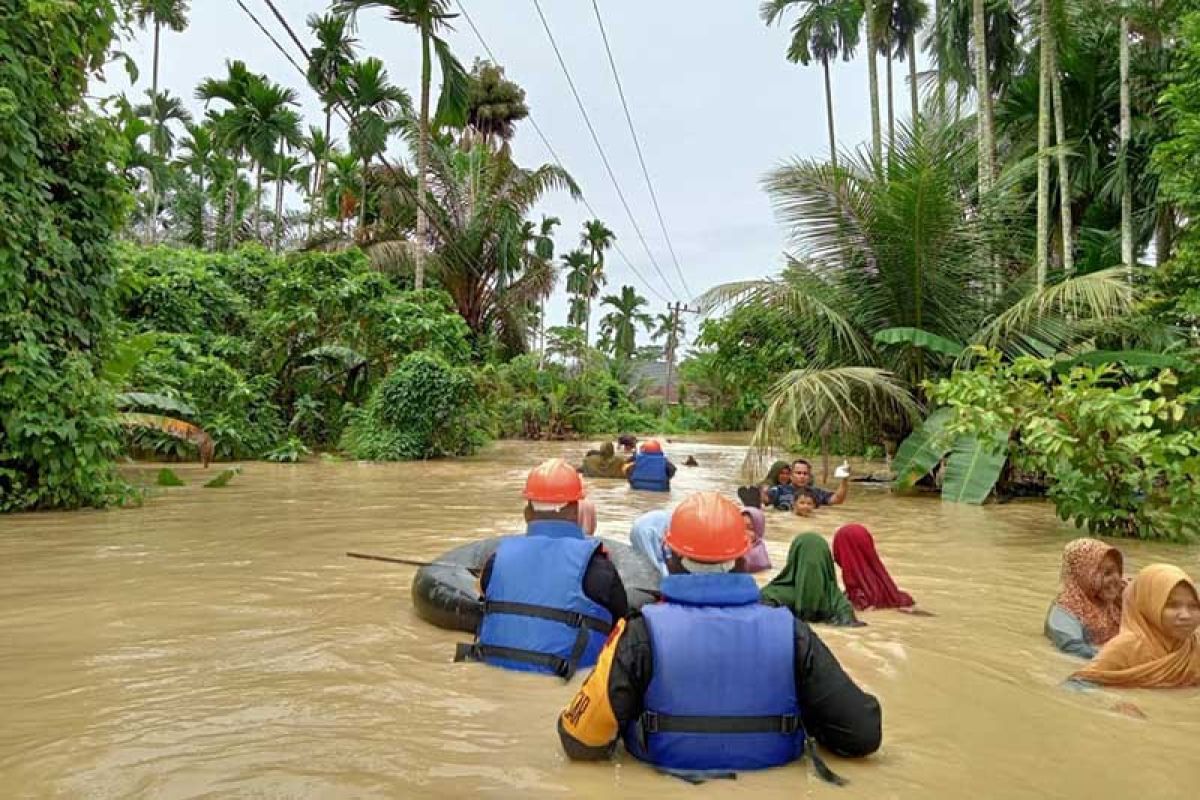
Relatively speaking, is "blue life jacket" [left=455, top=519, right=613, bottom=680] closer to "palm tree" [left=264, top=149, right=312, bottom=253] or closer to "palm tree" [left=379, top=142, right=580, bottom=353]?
"palm tree" [left=379, top=142, right=580, bottom=353]

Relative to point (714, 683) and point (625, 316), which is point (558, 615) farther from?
point (625, 316)

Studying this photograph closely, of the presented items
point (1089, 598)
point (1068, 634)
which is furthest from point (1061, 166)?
point (1068, 634)

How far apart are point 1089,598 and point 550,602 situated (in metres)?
3.13

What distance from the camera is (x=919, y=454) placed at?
515 inches

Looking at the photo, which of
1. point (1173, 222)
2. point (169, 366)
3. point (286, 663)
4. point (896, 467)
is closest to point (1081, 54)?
point (1173, 222)

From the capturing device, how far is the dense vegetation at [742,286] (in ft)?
30.5

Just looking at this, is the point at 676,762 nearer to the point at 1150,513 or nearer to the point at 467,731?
the point at 467,731

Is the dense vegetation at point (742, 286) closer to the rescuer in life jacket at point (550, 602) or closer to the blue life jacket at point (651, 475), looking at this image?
the blue life jacket at point (651, 475)

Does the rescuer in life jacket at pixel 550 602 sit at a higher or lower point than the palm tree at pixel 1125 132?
lower

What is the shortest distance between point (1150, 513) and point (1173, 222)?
17.8 meters

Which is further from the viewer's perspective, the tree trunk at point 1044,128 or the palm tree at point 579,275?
the palm tree at point 579,275

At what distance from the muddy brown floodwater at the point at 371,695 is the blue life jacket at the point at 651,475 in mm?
6102

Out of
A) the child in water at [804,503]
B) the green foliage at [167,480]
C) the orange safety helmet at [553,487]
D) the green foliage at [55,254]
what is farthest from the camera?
the green foliage at [167,480]

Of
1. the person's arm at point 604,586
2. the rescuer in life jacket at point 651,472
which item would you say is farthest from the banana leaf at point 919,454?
the person's arm at point 604,586
